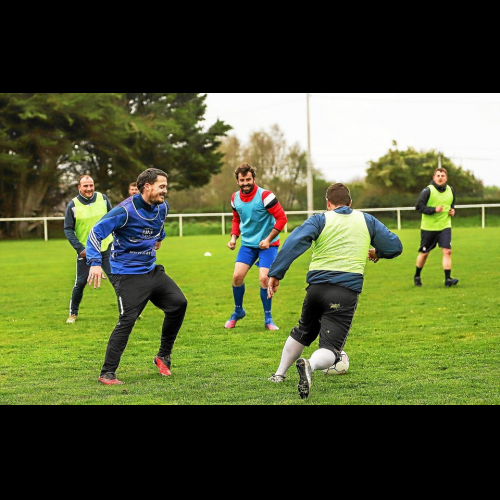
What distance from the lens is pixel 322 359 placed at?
5.98 m

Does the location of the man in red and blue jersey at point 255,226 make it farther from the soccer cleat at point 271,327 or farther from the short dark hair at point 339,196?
the short dark hair at point 339,196

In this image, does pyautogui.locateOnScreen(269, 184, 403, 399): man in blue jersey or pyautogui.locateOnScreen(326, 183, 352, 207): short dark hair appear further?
pyautogui.locateOnScreen(326, 183, 352, 207): short dark hair

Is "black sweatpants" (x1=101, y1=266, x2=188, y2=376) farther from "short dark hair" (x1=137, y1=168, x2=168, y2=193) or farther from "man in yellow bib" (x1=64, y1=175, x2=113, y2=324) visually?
"man in yellow bib" (x1=64, y1=175, x2=113, y2=324)

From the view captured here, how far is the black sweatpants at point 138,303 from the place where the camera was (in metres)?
6.76

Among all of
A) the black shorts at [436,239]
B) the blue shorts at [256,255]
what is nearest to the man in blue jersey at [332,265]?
the blue shorts at [256,255]

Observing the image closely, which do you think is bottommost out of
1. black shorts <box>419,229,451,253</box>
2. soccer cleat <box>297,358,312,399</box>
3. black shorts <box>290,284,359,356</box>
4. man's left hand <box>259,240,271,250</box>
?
soccer cleat <box>297,358,312,399</box>

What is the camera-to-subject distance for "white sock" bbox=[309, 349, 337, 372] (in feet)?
19.5

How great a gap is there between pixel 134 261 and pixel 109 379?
1.02 m

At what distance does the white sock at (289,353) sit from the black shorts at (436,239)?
24.6ft

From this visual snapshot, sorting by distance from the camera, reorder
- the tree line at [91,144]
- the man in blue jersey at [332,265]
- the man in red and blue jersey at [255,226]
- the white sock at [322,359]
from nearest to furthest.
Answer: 1. the white sock at [322,359]
2. the man in blue jersey at [332,265]
3. the man in red and blue jersey at [255,226]
4. the tree line at [91,144]

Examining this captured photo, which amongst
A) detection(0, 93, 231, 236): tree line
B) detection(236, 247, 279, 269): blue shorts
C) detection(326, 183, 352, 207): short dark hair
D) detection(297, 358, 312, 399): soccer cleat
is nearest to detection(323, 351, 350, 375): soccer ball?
detection(297, 358, 312, 399): soccer cleat

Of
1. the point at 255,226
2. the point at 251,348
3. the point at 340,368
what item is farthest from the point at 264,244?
the point at 340,368

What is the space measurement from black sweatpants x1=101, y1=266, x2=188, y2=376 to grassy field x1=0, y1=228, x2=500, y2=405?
29 cm

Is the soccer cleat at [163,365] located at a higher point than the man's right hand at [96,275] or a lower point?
lower
